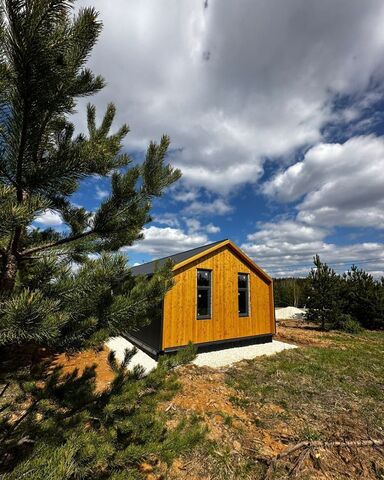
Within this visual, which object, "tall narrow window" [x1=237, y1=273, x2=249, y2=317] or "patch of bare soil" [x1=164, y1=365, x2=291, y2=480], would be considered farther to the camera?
"tall narrow window" [x1=237, y1=273, x2=249, y2=317]

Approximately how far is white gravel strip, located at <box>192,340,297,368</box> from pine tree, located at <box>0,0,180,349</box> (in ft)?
22.7

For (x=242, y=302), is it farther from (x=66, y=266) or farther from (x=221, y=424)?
(x=66, y=266)

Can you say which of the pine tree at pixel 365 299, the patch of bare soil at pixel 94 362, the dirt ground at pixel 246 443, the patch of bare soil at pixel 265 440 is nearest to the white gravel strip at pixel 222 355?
the patch of bare soil at pixel 94 362

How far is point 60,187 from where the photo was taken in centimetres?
180

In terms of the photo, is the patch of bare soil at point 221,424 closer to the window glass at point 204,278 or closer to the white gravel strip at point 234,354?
the white gravel strip at point 234,354

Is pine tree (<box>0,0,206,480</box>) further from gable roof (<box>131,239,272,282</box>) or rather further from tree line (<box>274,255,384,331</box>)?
tree line (<box>274,255,384,331</box>)

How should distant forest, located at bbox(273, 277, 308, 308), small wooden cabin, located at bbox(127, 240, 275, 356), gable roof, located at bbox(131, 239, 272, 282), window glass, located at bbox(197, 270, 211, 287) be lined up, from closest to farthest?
1. small wooden cabin, located at bbox(127, 240, 275, 356)
2. gable roof, located at bbox(131, 239, 272, 282)
3. window glass, located at bbox(197, 270, 211, 287)
4. distant forest, located at bbox(273, 277, 308, 308)

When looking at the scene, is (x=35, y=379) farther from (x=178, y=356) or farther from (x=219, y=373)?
(x=219, y=373)

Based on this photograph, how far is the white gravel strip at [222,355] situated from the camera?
26.2 feet

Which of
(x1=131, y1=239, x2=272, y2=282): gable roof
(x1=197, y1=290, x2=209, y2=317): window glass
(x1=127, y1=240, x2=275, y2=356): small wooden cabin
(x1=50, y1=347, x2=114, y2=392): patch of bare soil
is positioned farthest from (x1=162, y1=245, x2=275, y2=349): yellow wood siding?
(x1=197, y1=290, x2=209, y2=317): window glass

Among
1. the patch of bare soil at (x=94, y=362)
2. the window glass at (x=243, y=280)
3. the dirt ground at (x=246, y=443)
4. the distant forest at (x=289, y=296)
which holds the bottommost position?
the dirt ground at (x=246, y=443)

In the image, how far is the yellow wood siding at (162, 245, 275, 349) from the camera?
847cm

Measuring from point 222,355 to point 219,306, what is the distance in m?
1.82

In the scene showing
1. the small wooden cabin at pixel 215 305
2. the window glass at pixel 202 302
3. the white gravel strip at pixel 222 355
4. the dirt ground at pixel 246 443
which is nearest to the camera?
the dirt ground at pixel 246 443
